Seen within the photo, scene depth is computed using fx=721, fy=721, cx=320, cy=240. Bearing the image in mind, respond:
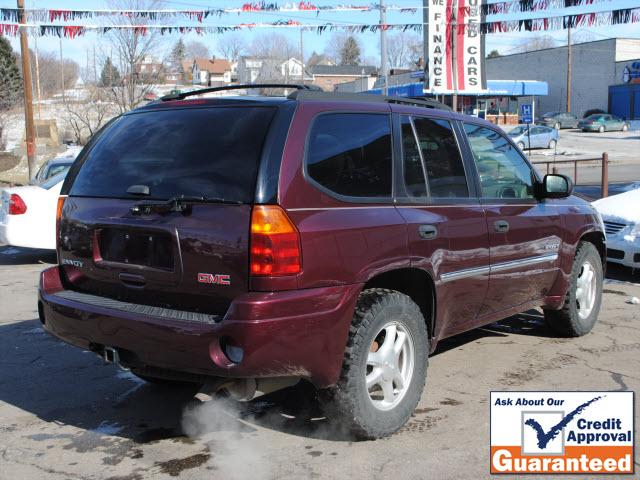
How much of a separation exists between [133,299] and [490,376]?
269 cm

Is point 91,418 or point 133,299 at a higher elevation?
point 133,299

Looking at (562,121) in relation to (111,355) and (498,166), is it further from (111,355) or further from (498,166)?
(111,355)

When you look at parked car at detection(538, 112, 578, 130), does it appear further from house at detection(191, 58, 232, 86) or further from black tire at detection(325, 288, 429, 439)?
black tire at detection(325, 288, 429, 439)

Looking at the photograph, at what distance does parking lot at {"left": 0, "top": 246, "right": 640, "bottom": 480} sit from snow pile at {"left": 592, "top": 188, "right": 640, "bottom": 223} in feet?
9.11

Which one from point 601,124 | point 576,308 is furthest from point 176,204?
point 601,124

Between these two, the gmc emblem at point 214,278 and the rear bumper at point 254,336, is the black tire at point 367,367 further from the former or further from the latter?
the gmc emblem at point 214,278

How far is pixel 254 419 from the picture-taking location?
4.40m

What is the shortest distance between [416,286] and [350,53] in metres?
124

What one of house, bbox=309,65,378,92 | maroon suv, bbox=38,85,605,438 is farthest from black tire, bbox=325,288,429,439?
house, bbox=309,65,378,92

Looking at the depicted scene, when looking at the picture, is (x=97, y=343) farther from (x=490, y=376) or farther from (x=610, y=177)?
(x=610, y=177)

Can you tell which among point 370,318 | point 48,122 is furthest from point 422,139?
point 48,122

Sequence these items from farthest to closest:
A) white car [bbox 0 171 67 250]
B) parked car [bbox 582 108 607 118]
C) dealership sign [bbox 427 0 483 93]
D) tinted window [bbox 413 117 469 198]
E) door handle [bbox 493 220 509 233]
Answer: parked car [bbox 582 108 607 118], dealership sign [bbox 427 0 483 93], white car [bbox 0 171 67 250], door handle [bbox 493 220 509 233], tinted window [bbox 413 117 469 198]

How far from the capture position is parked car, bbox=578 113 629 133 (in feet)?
179

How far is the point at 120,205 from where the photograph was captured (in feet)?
12.9
